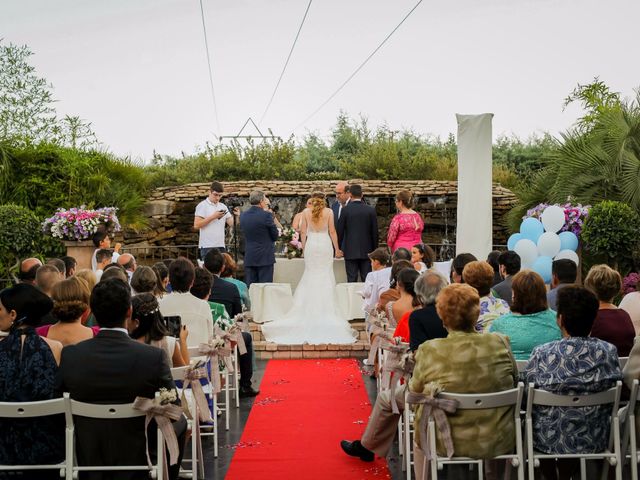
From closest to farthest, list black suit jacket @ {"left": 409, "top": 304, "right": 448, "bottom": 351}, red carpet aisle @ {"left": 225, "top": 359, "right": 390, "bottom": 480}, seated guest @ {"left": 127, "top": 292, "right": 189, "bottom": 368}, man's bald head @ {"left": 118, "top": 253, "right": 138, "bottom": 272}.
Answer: seated guest @ {"left": 127, "top": 292, "right": 189, "bottom": 368} < black suit jacket @ {"left": 409, "top": 304, "right": 448, "bottom": 351} < red carpet aisle @ {"left": 225, "top": 359, "right": 390, "bottom": 480} < man's bald head @ {"left": 118, "top": 253, "right": 138, "bottom": 272}

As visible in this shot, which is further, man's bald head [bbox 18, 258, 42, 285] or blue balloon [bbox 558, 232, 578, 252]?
blue balloon [bbox 558, 232, 578, 252]

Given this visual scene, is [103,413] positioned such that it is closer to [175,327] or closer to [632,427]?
[175,327]

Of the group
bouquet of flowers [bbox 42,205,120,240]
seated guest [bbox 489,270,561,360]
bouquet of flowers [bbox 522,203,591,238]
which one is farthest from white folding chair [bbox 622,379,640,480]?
bouquet of flowers [bbox 42,205,120,240]

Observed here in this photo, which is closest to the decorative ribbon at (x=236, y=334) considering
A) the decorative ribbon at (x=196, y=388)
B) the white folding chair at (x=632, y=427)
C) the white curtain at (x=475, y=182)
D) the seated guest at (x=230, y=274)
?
the seated guest at (x=230, y=274)

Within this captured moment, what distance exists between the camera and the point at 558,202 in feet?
40.0

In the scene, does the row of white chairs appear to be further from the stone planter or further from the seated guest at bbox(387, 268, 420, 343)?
the stone planter

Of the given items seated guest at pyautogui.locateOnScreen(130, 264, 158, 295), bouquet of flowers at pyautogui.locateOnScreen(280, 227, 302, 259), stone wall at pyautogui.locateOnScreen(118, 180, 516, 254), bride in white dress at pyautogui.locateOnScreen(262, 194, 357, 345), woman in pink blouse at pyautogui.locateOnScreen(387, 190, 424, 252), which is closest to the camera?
seated guest at pyautogui.locateOnScreen(130, 264, 158, 295)

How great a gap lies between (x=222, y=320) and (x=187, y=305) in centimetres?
60

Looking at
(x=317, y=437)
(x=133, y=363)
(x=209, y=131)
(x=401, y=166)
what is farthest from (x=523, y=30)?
(x=133, y=363)

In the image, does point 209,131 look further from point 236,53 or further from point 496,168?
point 496,168

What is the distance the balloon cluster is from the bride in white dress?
233 centimetres

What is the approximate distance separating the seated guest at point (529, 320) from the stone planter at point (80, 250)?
28.1ft

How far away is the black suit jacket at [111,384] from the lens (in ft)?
13.2

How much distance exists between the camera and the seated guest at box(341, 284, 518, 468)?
416cm
